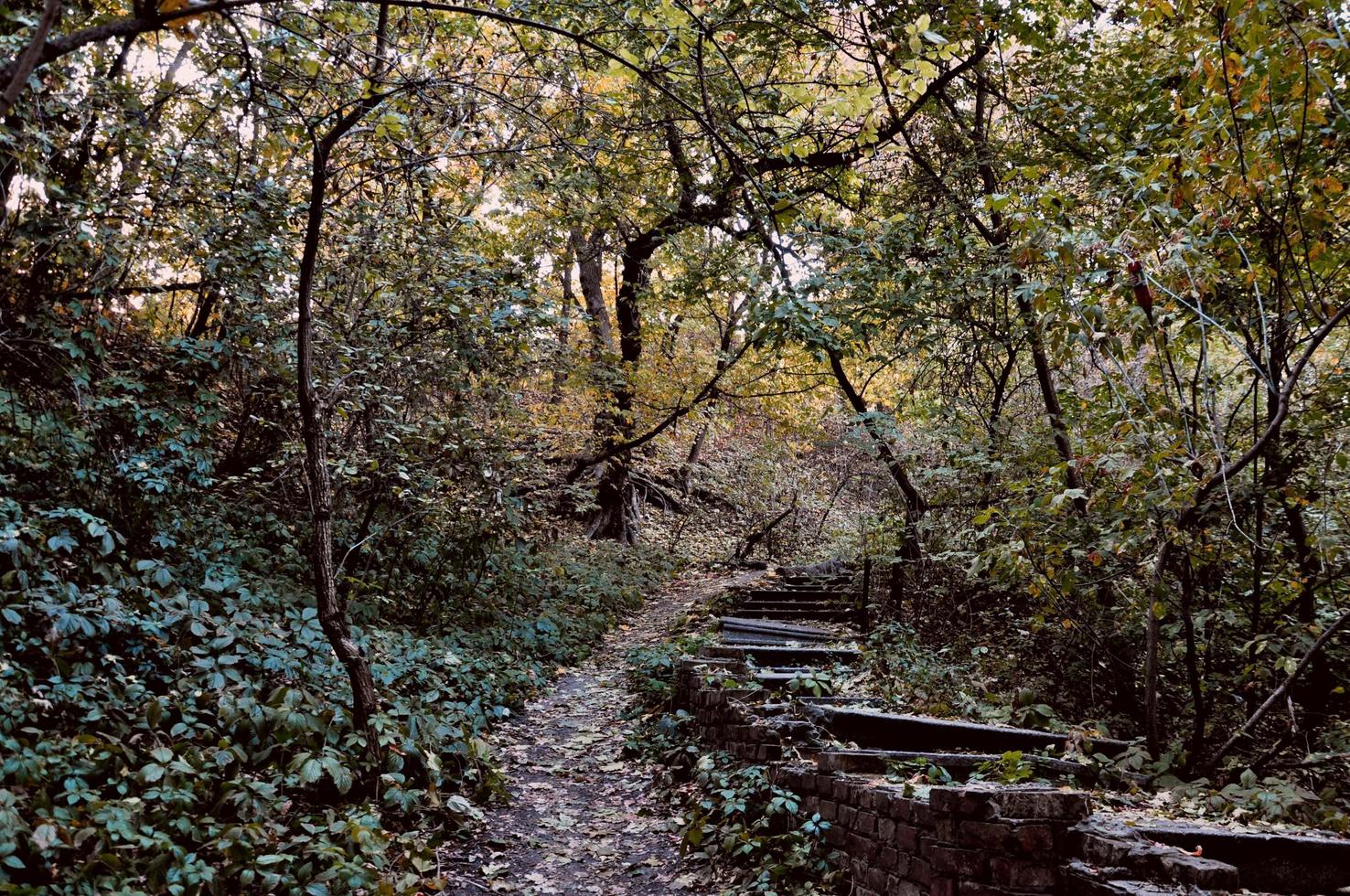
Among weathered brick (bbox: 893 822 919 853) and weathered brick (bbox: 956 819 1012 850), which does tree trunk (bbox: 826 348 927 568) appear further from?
weathered brick (bbox: 956 819 1012 850)

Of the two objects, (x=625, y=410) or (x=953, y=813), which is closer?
(x=953, y=813)

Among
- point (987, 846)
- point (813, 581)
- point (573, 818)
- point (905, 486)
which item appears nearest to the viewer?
point (987, 846)

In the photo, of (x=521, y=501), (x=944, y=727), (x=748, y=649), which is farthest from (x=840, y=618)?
(x=944, y=727)

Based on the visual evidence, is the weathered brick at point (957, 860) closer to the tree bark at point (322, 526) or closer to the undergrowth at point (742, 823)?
the undergrowth at point (742, 823)

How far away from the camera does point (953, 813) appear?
3303mm

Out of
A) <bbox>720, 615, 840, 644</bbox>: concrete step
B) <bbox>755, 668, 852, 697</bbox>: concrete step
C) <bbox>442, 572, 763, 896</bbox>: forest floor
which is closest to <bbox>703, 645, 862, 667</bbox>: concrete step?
<bbox>755, 668, 852, 697</bbox>: concrete step

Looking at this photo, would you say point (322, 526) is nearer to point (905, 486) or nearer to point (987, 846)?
point (987, 846)

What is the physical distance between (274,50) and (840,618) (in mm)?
8688

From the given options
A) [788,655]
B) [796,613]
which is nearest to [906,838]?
[788,655]

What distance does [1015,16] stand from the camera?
700 cm

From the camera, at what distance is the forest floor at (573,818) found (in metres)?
4.65

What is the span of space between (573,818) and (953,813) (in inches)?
126

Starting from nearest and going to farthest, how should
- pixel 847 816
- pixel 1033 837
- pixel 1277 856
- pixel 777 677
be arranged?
pixel 1277 856 < pixel 1033 837 < pixel 847 816 < pixel 777 677

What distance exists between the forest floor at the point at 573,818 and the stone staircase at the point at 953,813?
816mm
